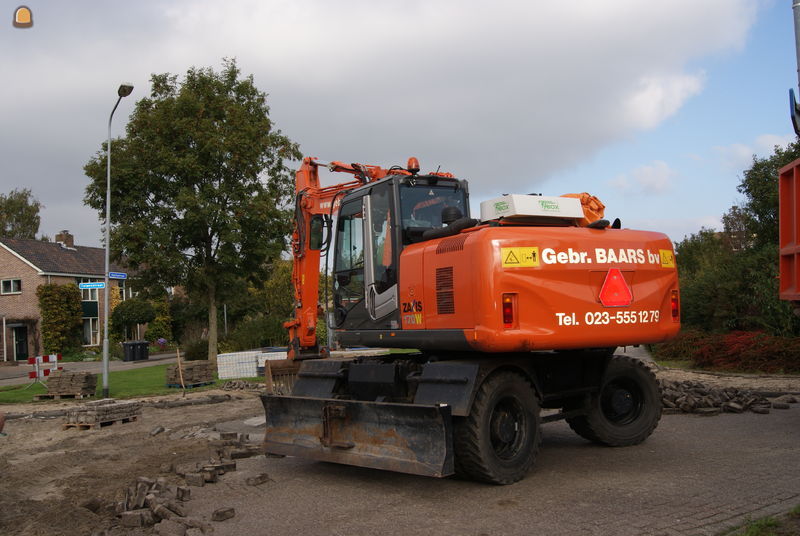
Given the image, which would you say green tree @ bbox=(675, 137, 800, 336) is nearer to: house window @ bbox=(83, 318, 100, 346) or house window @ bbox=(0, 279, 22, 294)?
house window @ bbox=(83, 318, 100, 346)

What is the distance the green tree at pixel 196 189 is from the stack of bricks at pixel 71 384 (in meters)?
5.46

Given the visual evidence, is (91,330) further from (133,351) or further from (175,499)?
(175,499)

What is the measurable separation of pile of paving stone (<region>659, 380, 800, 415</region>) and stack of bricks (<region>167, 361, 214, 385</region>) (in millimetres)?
12315

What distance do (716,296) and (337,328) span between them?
55.7 ft

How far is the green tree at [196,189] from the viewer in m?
22.5

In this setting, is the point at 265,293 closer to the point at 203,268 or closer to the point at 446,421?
the point at 203,268

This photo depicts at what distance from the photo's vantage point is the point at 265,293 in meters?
40.5

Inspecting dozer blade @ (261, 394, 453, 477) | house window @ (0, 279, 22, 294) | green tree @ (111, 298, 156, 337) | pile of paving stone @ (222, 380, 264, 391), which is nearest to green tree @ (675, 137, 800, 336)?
pile of paving stone @ (222, 380, 264, 391)

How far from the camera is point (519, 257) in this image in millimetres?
6988

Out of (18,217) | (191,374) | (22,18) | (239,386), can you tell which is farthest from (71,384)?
(18,217)

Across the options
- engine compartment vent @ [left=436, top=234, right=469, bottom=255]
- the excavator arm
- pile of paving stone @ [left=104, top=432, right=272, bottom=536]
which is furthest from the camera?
the excavator arm

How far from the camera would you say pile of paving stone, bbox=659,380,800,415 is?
11.2m

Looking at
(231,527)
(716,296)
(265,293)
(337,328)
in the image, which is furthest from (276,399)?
(265,293)

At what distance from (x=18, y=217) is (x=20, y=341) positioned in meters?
23.5
